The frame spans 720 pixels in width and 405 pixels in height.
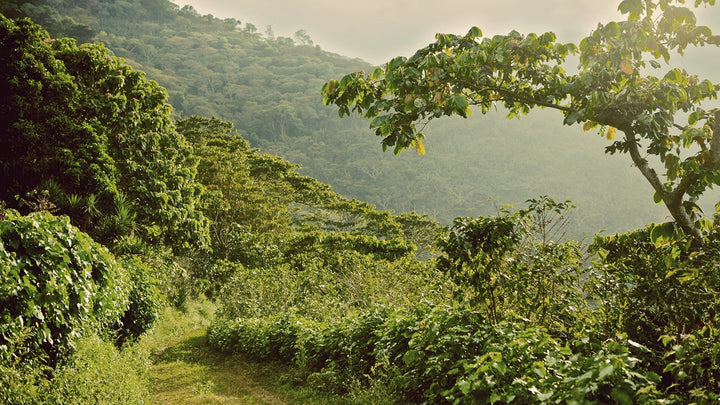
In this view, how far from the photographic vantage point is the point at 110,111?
44.2 ft

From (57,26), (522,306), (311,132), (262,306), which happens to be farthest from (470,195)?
(522,306)

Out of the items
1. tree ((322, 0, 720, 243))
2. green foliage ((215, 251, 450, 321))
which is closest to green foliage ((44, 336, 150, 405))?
green foliage ((215, 251, 450, 321))

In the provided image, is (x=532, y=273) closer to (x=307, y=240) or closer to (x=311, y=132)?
(x=307, y=240)

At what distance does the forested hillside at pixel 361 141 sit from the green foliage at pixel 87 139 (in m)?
73.9

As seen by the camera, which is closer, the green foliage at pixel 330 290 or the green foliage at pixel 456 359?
the green foliage at pixel 456 359

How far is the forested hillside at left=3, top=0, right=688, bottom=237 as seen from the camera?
92625mm

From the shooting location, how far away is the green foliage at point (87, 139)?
1206 centimetres

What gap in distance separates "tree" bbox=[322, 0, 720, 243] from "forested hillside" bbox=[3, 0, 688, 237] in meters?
80.0

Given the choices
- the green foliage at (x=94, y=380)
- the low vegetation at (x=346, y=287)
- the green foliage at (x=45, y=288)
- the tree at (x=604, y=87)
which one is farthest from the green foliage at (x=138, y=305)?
the tree at (x=604, y=87)

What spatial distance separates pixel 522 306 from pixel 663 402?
9.07 ft

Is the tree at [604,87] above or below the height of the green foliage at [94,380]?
above

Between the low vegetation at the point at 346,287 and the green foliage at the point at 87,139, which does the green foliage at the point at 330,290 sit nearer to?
the low vegetation at the point at 346,287

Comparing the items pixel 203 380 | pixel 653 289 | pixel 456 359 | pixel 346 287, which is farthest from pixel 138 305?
pixel 653 289

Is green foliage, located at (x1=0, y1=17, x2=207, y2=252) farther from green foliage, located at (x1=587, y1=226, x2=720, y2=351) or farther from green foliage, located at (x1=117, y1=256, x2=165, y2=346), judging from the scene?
green foliage, located at (x1=587, y1=226, x2=720, y2=351)
